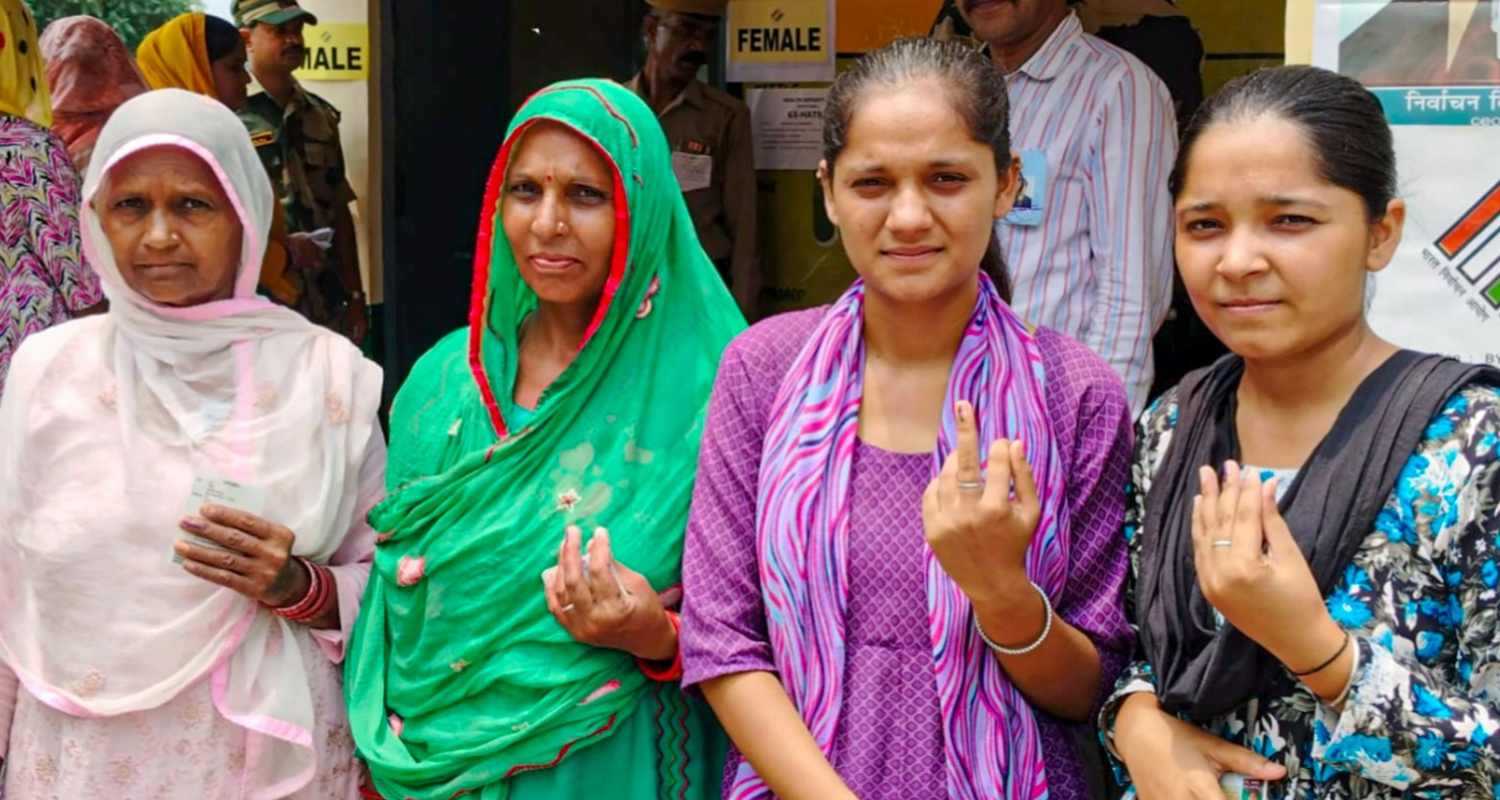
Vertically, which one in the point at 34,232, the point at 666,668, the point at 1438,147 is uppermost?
the point at 1438,147

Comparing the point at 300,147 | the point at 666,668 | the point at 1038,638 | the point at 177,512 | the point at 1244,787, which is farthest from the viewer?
the point at 300,147

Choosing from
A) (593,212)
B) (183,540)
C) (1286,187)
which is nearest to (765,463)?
(593,212)

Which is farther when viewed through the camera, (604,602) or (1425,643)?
(604,602)

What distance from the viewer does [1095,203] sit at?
3.48 m

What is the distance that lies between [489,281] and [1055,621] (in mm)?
1078

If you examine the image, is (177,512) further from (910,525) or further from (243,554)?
(910,525)

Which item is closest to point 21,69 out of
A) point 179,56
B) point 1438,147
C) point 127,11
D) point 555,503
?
point 179,56

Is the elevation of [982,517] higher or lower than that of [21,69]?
lower

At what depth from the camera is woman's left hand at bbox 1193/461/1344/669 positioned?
160 cm

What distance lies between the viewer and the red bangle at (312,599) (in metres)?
2.40

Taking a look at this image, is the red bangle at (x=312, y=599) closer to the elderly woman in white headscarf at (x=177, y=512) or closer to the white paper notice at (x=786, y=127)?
the elderly woman in white headscarf at (x=177, y=512)

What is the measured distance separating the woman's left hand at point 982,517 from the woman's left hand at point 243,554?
1.07 metres

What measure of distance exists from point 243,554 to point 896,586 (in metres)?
1.02

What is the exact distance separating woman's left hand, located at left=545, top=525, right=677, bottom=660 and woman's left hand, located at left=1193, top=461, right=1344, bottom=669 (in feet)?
2.69
